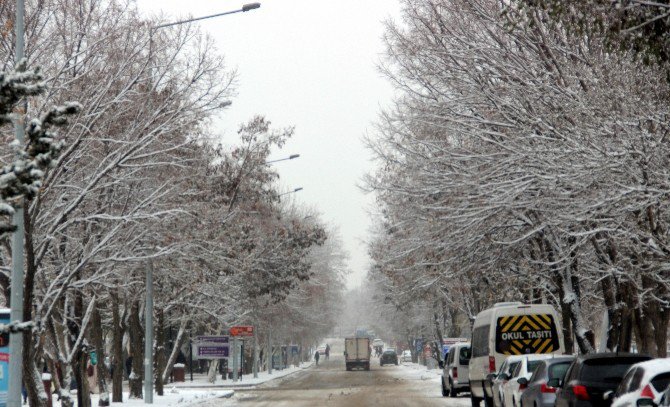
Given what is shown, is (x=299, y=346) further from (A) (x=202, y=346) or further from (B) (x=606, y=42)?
(B) (x=606, y=42)

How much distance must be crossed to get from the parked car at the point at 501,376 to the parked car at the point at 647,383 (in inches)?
430

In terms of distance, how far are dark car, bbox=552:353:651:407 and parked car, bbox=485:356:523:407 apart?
7.13 m

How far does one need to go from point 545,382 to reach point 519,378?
8.47 ft

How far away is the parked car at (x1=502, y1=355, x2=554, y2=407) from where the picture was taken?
22547 mm

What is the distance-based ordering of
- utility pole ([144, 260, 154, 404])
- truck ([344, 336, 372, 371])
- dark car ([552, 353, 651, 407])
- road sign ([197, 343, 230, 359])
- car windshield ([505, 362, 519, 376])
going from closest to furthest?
dark car ([552, 353, 651, 407]) → car windshield ([505, 362, 519, 376]) → utility pole ([144, 260, 154, 404]) → road sign ([197, 343, 230, 359]) → truck ([344, 336, 372, 371])

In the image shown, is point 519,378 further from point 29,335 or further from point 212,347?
point 212,347

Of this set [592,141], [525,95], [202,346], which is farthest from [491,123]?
[202,346]

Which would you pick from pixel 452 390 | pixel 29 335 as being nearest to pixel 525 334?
pixel 29 335

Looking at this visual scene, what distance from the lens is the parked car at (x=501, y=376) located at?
80.9ft

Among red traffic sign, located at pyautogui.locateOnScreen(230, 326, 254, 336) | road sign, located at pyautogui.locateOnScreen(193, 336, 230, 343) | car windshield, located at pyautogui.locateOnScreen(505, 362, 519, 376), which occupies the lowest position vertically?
car windshield, located at pyautogui.locateOnScreen(505, 362, 519, 376)

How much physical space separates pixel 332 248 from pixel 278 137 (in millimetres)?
65006

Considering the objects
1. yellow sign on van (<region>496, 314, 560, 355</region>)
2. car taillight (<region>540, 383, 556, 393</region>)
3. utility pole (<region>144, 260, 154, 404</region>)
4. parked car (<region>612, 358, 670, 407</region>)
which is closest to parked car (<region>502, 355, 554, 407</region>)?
car taillight (<region>540, 383, 556, 393</region>)

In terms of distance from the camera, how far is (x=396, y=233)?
3519 centimetres

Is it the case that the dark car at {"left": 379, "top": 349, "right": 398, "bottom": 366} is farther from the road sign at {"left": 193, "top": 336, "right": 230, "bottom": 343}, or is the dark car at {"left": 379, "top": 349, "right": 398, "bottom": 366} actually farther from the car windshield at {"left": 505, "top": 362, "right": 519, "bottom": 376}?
the car windshield at {"left": 505, "top": 362, "right": 519, "bottom": 376}
